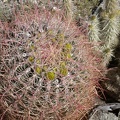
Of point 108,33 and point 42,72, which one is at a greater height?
point 108,33

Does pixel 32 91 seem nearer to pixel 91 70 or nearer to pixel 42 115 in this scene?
pixel 42 115

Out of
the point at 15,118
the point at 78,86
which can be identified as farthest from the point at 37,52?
the point at 15,118

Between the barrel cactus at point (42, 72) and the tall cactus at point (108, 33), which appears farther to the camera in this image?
the tall cactus at point (108, 33)

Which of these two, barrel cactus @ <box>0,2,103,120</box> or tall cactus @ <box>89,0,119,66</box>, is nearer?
barrel cactus @ <box>0,2,103,120</box>

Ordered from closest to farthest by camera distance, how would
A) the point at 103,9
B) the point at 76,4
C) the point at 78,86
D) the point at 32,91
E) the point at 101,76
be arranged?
the point at 32,91 → the point at 78,86 → the point at 101,76 → the point at 103,9 → the point at 76,4

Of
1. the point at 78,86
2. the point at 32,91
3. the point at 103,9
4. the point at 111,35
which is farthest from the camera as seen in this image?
the point at 103,9

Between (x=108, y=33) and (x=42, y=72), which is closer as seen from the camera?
(x=42, y=72)

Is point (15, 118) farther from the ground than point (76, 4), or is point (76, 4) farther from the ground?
point (76, 4)

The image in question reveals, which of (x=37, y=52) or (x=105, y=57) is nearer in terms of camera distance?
(x=37, y=52)
